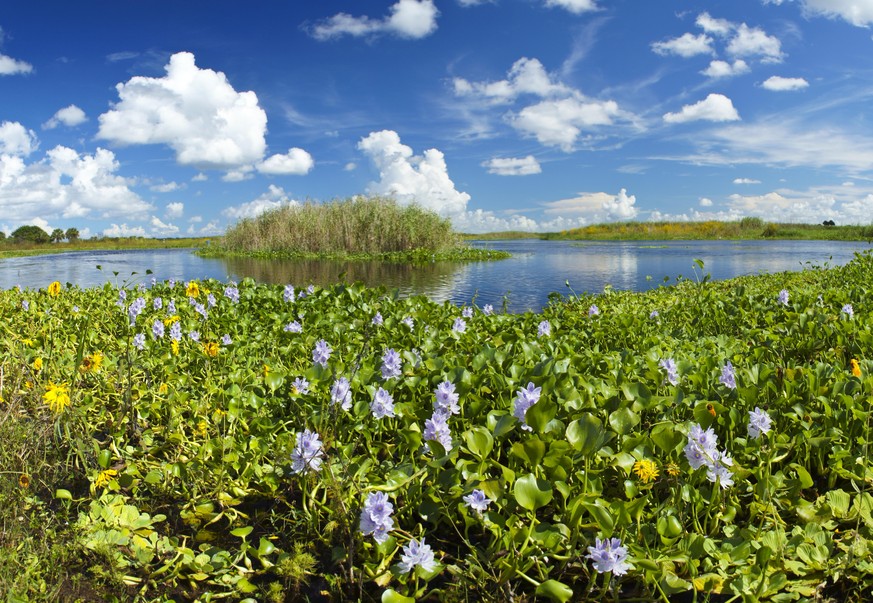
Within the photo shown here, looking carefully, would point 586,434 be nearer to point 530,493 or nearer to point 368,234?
point 530,493

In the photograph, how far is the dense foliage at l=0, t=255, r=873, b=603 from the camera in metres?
1.47

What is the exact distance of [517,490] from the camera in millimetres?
1429

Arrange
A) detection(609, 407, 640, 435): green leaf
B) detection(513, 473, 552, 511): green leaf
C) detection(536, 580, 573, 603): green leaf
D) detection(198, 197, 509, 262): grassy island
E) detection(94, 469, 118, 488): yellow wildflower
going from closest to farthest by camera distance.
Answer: detection(536, 580, 573, 603): green leaf → detection(513, 473, 552, 511): green leaf → detection(609, 407, 640, 435): green leaf → detection(94, 469, 118, 488): yellow wildflower → detection(198, 197, 509, 262): grassy island

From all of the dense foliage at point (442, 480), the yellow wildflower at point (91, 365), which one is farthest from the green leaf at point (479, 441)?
the yellow wildflower at point (91, 365)

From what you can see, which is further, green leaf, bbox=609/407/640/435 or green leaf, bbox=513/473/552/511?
green leaf, bbox=609/407/640/435

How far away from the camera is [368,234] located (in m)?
22.5

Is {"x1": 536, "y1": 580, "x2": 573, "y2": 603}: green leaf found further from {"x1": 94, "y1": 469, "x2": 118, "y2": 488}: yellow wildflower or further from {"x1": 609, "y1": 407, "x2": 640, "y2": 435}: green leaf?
{"x1": 94, "y1": 469, "x2": 118, "y2": 488}: yellow wildflower

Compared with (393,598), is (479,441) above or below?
above

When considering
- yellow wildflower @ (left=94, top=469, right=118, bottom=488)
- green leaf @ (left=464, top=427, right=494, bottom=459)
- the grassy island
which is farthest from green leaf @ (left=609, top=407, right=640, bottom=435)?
the grassy island

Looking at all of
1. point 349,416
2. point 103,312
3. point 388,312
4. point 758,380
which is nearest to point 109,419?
point 349,416

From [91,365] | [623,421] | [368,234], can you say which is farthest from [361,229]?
[623,421]

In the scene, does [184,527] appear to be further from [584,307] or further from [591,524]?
[584,307]

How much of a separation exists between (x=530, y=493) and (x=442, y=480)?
32cm

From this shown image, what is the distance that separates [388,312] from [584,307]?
221 cm
